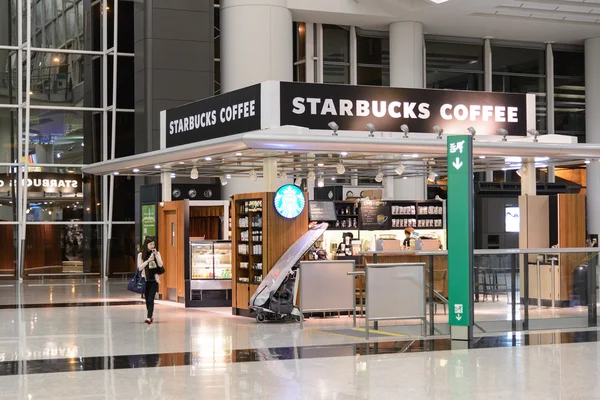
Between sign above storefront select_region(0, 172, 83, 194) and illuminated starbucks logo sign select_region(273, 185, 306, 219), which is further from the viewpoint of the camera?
sign above storefront select_region(0, 172, 83, 194)

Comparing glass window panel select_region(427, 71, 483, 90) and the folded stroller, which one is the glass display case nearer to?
the folded stroller

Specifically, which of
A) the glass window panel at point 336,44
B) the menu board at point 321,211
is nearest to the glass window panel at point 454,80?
the glass window panel at point 336,44

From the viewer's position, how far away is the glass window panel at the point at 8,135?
94.1 ft

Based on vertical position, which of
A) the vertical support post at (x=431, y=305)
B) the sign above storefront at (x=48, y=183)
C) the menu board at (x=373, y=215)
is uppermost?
the sign above storefront at (x=48, y=183)

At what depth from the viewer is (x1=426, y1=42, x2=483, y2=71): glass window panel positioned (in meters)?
31.5

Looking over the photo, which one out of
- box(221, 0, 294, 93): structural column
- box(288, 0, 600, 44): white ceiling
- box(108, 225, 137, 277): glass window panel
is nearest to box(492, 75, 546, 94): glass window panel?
box(288, 0, 600, 44): white ceiling

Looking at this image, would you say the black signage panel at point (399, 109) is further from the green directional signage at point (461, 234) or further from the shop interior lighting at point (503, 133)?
the green directional signage at point (461, 234)

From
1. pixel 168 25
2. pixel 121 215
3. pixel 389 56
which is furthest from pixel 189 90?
pixel 389 56

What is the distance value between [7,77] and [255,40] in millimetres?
7541

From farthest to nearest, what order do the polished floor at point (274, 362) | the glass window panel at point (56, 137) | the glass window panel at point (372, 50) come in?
1. the glass window panel at point (372, 50)
2. the glass window panel at point (56, 137)
3. the polished floor at point (274, 362)

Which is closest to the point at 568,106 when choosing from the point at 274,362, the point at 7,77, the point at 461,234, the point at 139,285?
the point at 7,77

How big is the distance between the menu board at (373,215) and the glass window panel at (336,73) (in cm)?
1105

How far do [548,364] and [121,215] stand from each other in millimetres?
21232

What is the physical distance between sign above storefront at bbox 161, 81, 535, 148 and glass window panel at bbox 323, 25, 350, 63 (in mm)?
12625
